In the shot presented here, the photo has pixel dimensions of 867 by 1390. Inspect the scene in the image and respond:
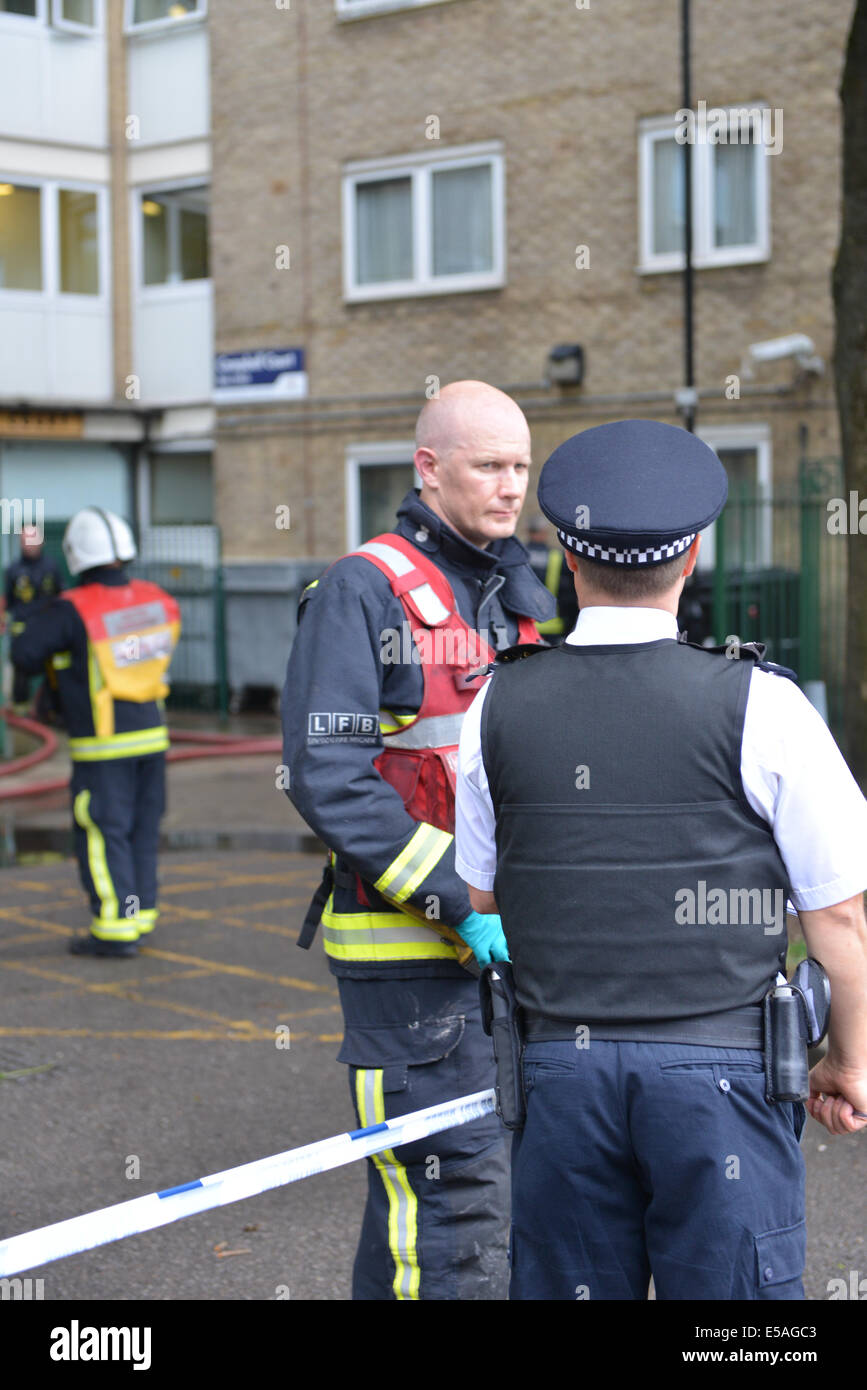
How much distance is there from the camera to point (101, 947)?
734 centimetres

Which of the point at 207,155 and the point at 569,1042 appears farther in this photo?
the point at 207,155

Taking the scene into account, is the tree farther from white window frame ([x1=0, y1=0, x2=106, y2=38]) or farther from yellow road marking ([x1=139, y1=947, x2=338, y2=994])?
white window frame ([x1=0, y1=0, x2=106, y2=38])

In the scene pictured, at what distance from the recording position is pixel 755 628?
13.3m

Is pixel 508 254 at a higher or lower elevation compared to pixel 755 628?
higher

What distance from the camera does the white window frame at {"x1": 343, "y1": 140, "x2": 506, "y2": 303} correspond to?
1688 centimetres

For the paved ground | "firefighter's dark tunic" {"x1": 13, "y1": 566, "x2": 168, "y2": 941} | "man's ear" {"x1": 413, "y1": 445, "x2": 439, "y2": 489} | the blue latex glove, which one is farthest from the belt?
"firefighter's dark tunic" {"x1": 13, "y1": 566, "x2": 168, "y2": 941}

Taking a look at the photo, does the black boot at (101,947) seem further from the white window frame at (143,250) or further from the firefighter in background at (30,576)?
the white window frame at (143,250)

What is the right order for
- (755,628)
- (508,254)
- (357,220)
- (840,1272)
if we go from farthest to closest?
(357,220) < (508,254) < (755,628) < (840,1272)

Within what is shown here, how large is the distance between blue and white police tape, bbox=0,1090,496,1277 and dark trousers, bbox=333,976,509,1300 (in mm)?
63

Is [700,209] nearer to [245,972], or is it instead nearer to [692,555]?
[245,972]

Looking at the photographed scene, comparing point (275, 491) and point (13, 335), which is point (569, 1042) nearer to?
point (275, 491)

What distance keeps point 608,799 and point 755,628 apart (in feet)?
37.0
